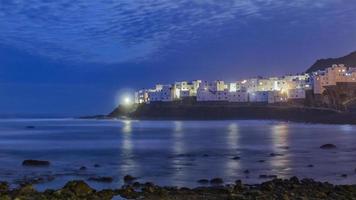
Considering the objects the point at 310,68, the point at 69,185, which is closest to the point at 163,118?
the point at 310,68

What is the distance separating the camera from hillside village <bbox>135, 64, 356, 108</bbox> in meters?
132

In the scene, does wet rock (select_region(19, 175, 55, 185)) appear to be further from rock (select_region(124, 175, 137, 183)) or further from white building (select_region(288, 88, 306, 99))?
white building (select_region(288, 88, 306, 99))

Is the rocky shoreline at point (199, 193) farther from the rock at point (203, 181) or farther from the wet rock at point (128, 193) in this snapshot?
the rock at point (203, 181)

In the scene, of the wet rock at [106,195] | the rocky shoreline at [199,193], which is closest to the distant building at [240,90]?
the rocky shoreline at [199,193]

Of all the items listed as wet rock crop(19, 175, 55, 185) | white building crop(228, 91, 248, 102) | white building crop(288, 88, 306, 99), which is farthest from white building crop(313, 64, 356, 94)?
wet rock crop(19, 175, 55, 185)

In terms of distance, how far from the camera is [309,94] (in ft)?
434

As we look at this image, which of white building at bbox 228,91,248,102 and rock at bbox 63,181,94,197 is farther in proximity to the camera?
white building at bbox 228,91,248,102

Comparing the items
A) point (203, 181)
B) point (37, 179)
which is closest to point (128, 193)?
point (203, 181)

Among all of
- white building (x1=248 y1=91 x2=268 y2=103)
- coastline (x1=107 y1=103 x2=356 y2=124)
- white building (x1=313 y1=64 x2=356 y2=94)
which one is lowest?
coastline (x1=107 y1=103 x2=356 y2=124)

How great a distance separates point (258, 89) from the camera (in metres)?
159

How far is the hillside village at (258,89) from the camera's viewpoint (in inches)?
5187

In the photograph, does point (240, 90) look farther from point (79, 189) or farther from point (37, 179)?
point (79, 189)

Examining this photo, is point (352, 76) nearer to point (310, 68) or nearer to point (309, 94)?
point (309, 94)

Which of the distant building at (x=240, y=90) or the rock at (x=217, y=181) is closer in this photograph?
the rock at (x=217, y=181)
